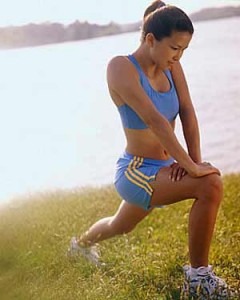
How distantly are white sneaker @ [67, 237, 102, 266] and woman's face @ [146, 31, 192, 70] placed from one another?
112 centimetres

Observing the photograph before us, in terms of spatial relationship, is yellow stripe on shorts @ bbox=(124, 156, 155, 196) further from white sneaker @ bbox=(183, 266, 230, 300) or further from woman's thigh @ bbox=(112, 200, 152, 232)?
white sneaker @ bbox=(183, 266, 230, 300)

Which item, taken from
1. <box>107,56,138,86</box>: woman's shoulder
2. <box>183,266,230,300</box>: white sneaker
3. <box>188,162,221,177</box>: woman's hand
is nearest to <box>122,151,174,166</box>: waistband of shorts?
<box>188,162,221,177</box>: woman's hand

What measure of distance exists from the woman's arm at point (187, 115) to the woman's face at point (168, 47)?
21 cm

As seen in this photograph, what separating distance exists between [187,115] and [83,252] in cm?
95

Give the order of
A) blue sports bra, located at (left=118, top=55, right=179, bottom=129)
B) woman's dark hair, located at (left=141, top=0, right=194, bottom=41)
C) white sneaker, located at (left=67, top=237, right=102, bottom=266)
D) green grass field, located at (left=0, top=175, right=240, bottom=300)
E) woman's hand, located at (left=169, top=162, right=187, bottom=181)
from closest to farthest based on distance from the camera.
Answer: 1. woman's dark hair, located at (left=141, top=0, right=194, bottom=41)
2. woman's hand, located at (left=169, top=162, right=187, bottom=181)
3. blue sports bra, located at (left=118, top=55, right=179, bottom=129)
4. green grass field, located at (left=0, top=175, right=240, bottom=300)
5. white sneaker, located at (left=67, top=237, right=102, bottom=266)

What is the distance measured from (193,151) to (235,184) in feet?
6.46

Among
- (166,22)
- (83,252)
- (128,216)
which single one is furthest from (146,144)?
(83,252)

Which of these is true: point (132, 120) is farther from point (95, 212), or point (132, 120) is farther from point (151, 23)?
point (95, 212)

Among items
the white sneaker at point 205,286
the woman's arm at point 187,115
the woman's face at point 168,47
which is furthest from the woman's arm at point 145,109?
the white sneaker at point 205,286

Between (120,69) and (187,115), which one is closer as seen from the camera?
(120,69)

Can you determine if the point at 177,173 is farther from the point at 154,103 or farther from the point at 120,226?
the point at 120,226

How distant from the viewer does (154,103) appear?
2781 mm

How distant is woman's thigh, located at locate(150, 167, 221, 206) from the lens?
262 cm

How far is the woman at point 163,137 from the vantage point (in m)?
2.62
